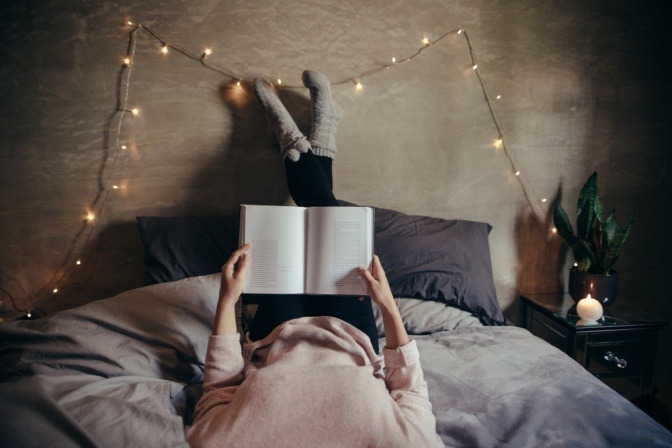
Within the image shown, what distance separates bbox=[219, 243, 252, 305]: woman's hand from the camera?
1.00m

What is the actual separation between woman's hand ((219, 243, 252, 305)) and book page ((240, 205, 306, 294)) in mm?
52

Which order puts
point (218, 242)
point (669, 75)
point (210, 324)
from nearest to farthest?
point (210, 324)
point (218, 242)
point (669, 75)

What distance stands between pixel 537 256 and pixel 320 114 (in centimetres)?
134

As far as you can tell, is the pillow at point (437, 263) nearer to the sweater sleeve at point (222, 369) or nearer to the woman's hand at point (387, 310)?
the woman's hand at point (387, 310)

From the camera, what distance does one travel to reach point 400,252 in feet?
4.96

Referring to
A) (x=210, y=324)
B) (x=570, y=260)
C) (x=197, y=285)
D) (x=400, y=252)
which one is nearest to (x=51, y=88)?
(x=197, y=285)

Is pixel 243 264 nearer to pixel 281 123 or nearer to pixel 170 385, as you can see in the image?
pixel 170 385

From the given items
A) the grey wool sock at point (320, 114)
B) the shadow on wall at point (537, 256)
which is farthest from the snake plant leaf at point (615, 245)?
the grey wool sock at point (320, 114)

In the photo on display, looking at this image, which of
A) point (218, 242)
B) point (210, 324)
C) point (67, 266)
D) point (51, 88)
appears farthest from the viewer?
point (67, 266)

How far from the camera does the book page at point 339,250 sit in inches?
43.0

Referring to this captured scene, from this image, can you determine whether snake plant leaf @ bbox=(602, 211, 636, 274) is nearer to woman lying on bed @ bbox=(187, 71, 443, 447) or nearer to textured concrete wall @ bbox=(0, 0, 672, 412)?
textured concrete wall @ bbox=(0, 0, 672, 412)

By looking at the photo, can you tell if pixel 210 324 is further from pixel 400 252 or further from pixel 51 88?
pixel 51 88

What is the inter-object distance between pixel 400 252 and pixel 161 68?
4.37ft

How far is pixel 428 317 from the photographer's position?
4.74ft
